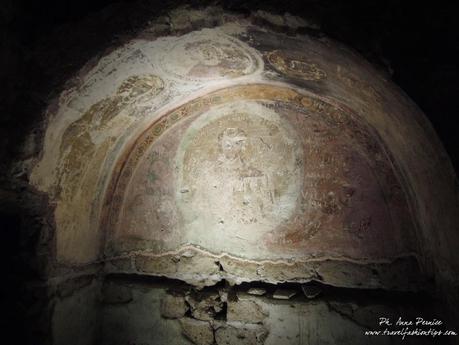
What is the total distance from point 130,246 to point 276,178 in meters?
1.77

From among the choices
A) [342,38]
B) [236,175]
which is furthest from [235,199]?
[342,38]

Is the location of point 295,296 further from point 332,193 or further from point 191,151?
point 191,151

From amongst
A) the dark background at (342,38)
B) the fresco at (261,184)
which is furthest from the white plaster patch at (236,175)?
the dark background at (342,38)

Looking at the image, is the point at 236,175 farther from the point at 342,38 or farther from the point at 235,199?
the point at 342,38

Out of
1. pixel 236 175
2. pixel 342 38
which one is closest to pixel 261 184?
pixel 236 175

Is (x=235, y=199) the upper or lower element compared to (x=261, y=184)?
lower

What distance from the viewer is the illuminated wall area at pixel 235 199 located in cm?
222

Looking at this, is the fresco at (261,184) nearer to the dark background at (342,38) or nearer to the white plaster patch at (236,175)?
the white plaster patch at (236,175)

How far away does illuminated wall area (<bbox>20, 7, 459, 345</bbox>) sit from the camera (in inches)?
87.4

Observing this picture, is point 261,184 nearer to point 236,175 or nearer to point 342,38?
point 236,175

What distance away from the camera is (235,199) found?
10.4 feet

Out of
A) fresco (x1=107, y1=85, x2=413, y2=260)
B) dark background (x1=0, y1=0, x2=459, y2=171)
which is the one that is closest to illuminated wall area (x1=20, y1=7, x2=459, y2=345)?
fresco (x1=107, y1=85, x2=413, y2=260)

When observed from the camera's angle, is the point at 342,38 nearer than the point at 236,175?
Yes

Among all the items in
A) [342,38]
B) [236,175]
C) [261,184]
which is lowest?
[261,184]
